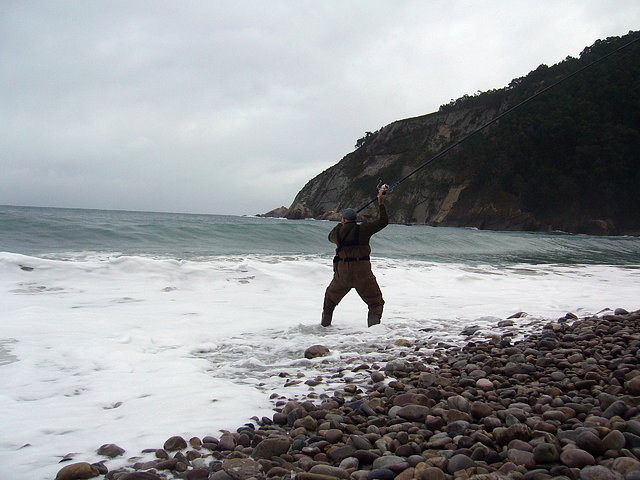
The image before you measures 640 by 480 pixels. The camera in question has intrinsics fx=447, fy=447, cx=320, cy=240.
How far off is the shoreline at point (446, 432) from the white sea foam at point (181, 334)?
0.83ft

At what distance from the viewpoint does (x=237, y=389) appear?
3.43m

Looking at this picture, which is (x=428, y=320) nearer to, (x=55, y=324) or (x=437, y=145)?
(x=55, y=324)

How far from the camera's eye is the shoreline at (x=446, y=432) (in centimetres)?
201

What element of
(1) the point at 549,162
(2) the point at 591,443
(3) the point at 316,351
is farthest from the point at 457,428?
(1) the point at 549,162

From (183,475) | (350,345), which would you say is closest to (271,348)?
(350,345)

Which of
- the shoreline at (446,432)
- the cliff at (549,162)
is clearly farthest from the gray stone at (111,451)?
the cliff at (549,162)

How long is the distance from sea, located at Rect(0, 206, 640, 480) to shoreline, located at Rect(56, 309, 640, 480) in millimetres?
247

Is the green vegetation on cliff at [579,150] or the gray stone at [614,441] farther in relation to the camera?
the green vegetation on cliff at [579,150]

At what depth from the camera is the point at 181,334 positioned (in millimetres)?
5191

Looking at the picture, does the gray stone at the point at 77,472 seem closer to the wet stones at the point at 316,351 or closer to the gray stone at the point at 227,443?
the gray stone at the point at 227,443

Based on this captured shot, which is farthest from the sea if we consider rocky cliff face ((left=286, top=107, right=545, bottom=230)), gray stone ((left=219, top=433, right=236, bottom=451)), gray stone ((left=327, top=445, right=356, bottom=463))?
rocky cliff face ((left=286, top=107, right=545, bottom=230))

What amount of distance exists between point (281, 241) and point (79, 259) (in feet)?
32.1

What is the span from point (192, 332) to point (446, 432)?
3.61m

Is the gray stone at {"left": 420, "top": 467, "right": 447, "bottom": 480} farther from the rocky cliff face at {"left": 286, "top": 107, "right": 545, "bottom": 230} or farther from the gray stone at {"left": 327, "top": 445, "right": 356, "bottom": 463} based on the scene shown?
the rocky cliff face at {"left": 286, "top": 107, "right": 545, "bottom": 230}
